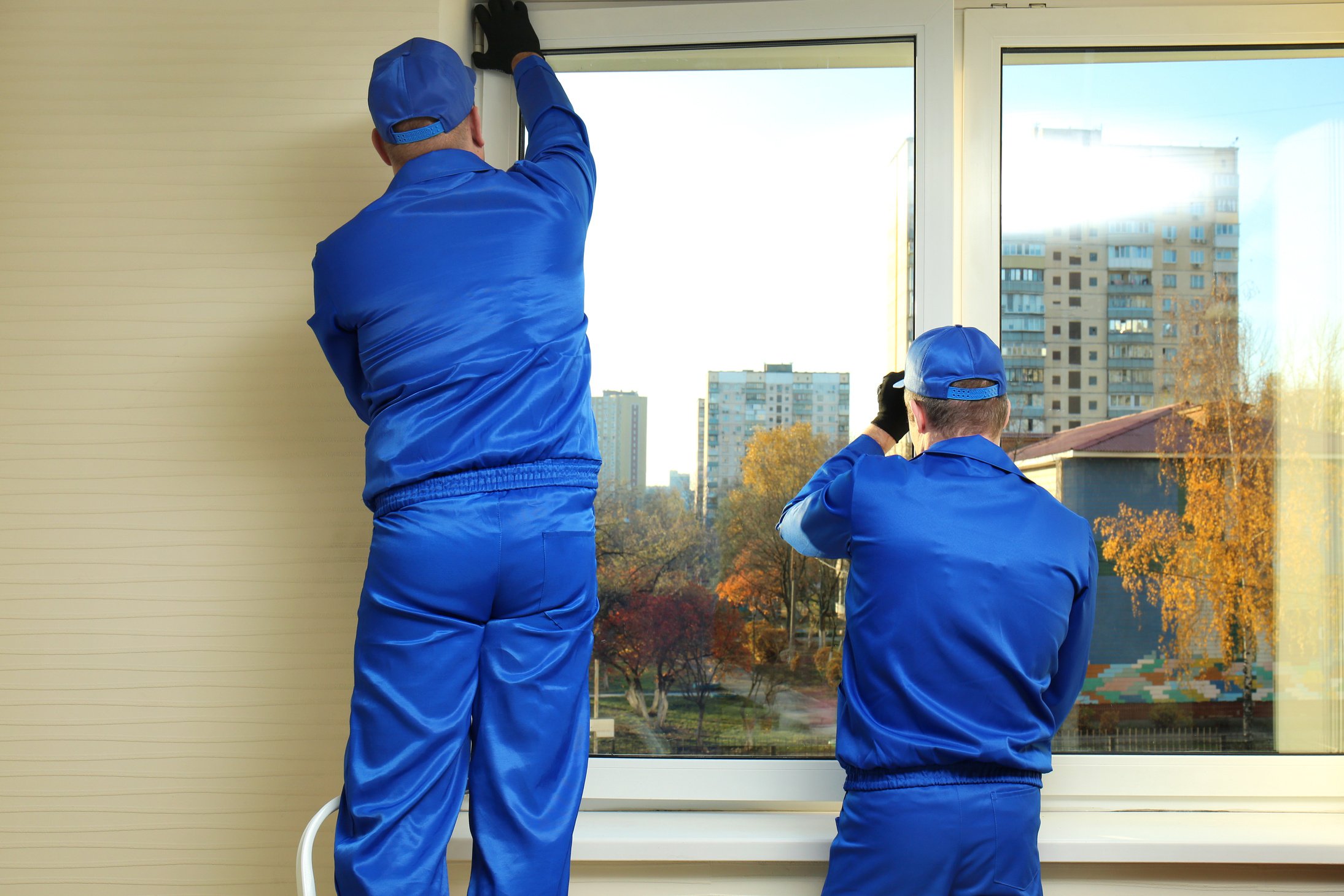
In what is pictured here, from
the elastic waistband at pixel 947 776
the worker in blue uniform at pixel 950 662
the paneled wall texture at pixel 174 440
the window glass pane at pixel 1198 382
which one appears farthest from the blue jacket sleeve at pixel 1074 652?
the paneled wall texture at pixel 174 440

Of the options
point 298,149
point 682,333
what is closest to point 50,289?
point 298,149

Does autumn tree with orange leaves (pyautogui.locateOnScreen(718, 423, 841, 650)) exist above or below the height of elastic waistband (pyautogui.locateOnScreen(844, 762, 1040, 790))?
above

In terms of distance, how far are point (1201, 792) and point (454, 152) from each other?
1.76 metres

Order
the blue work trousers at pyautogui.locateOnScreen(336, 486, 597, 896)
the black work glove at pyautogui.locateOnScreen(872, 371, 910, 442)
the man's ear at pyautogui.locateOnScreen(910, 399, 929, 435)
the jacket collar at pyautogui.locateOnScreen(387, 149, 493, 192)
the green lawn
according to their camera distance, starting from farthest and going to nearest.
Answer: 1. the green lawn
2. the black work glove at pyautogui.locateOnScreen(872, 371, 910, 442)
3. the man's ear at pyautogui.locateOnScreen(910, 399, 929, 435)
4. the jacket collar at pyautogui.locateOnScreen(387, 149, 493, 192)
5. the blue work trousers at pyautogui.locateOnScreen(336, 486, 597, 896)

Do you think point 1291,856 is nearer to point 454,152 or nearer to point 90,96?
point 454,152

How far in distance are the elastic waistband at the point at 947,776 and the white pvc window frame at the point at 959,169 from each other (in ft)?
1.33

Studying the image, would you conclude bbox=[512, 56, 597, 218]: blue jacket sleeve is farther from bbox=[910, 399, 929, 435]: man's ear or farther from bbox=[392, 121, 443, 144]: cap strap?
bbox=[910, 399, 929, 435]: man's ear

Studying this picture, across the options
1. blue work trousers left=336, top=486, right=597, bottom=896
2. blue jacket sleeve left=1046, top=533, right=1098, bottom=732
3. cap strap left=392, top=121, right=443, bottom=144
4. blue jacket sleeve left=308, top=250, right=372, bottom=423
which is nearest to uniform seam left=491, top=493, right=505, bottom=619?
blue work trousers left=336, top=486, right=597, bottom=896

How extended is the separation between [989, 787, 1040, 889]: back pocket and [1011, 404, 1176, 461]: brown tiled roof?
694 mm

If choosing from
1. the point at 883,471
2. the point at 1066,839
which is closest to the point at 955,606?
the point at 883,471

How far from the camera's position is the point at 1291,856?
5.00ft

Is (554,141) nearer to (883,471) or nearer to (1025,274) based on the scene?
(883,471)

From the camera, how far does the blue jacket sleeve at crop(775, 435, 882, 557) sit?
4.53 ft

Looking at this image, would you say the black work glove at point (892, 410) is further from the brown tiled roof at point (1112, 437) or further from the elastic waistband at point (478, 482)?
the elastic waistband at point (478, 482)
